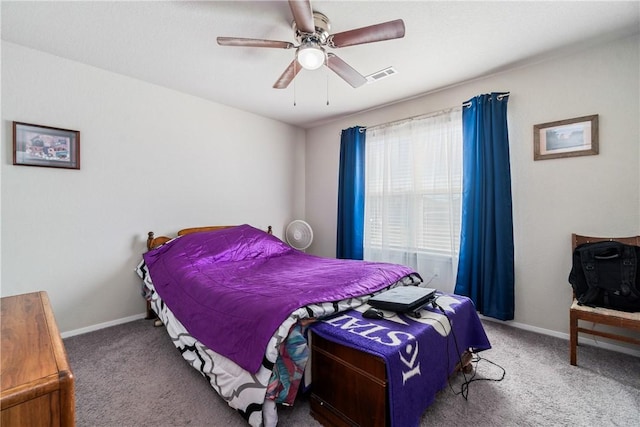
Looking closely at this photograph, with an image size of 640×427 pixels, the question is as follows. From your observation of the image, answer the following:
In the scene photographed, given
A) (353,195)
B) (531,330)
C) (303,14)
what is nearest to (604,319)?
(531,330)

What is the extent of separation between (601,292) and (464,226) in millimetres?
1103

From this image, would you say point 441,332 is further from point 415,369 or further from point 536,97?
point 536,97

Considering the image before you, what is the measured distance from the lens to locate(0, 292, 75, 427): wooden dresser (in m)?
0.59

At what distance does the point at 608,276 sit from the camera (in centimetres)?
199

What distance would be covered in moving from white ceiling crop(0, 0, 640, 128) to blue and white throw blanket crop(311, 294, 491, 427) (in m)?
1.98

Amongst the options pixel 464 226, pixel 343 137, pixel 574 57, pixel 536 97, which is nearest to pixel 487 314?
pixel 464 226

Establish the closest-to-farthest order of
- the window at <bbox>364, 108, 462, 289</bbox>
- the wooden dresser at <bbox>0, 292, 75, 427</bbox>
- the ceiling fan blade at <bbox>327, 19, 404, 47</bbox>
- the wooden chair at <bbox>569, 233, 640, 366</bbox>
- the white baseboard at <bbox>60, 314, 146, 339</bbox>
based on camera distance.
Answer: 1. the wooden dresser at <bbox>0, 292, 75, 427</bbox>
2. the ceiling fan blade at <bbox>327, 19, 404, 47</bbox>
3. the wooden chair at <bbox>569, 233, 640, 366</bbox>
4. the white baseboard at <bbox>60, 314, 146, 339</bbox>
5. the window at <bbox>364, 108, 462, 289</bbox>

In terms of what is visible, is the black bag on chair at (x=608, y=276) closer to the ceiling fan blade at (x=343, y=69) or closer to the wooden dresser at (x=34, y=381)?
the ceiling fan blade at (x=343, y=69)

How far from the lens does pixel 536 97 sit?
2.52 m

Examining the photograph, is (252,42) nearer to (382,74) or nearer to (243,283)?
(382,74)

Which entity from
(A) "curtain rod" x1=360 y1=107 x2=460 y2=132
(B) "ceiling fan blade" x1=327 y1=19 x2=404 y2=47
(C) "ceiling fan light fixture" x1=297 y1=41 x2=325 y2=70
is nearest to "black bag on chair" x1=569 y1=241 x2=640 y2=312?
(A) "curtain rod" x1=360 y1=107 x2=460 y2=132

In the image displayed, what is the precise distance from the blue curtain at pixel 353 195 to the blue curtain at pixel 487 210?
4.23ft

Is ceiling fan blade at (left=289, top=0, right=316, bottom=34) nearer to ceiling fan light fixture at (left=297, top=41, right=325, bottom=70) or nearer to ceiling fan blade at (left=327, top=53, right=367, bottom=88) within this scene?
ceiling fan light fixture at (left=297, top=41, right=325, bottom=70)

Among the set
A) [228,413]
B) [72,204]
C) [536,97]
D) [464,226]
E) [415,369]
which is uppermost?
[536,97]
